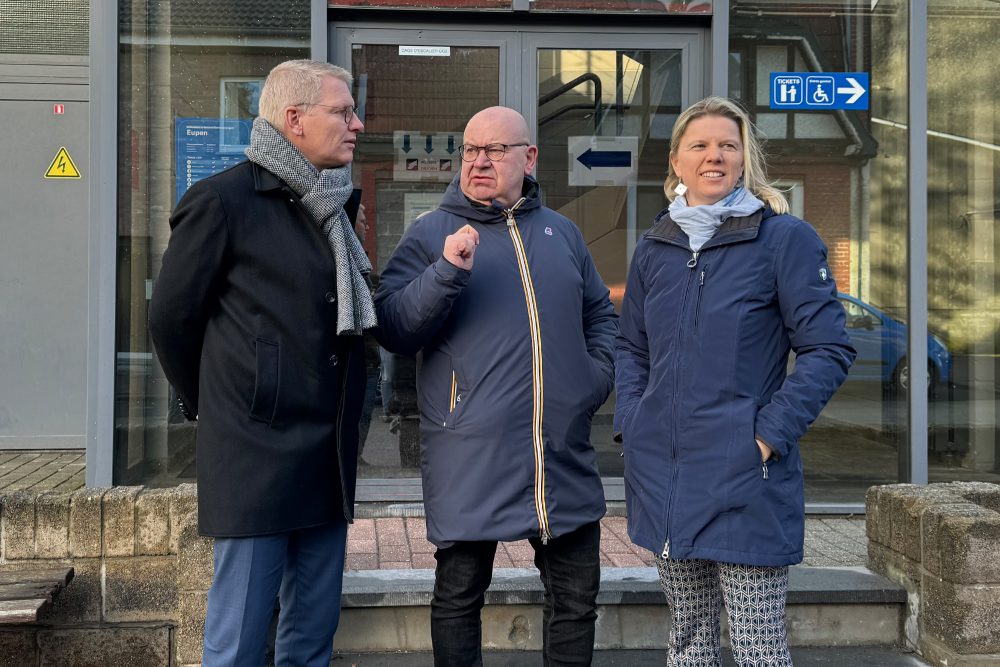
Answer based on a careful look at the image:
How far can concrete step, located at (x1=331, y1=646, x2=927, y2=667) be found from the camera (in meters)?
3.72

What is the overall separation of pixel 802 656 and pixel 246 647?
6.97 feet

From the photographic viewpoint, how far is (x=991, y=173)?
6.08 m

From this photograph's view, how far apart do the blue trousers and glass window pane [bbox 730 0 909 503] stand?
11.9 ft

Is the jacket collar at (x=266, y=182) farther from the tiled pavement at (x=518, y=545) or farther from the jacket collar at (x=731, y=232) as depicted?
the tiled pavement at (x=518, y=545)

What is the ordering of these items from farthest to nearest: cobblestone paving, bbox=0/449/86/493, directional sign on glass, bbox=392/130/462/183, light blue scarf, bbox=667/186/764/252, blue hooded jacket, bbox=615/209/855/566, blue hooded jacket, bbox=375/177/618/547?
cobblestone paving, bbox=0/449/86/493, directional sign on glass, bbox=392/130/462/183, blue hooded jacket, bbox=375/177/618/547, light blue scarf, bbox=667/186/764/252, blue hooded jacket, bbox=615/209/855/566

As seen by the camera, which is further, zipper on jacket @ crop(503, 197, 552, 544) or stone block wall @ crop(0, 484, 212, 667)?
stone block wall @ crop(0, 484, 212, 667)

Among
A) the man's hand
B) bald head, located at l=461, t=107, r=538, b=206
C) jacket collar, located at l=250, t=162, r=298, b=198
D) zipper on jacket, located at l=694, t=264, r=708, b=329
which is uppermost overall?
bald head, located at l=461, t=107, r=538, b=206

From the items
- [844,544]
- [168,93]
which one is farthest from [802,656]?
[168,93]

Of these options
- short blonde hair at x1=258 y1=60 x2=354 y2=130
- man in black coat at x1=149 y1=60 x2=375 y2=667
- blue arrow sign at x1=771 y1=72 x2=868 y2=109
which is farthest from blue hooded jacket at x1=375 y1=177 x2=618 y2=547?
blue arrow sign at x1=771 y1=72 x2=868 y2=109

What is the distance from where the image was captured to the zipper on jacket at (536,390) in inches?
114

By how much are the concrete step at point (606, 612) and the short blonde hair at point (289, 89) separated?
71.0 inches

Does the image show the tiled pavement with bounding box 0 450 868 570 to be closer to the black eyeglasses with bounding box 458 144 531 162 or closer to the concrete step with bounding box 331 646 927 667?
the concrete step with bounding box 331 646 927 667

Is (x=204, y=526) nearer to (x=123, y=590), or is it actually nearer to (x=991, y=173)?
(x=123, y=590)

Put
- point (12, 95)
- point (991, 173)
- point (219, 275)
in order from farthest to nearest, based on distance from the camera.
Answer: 1. point (12, 95)
2. point (991, 173)
3. point (219, 275)
